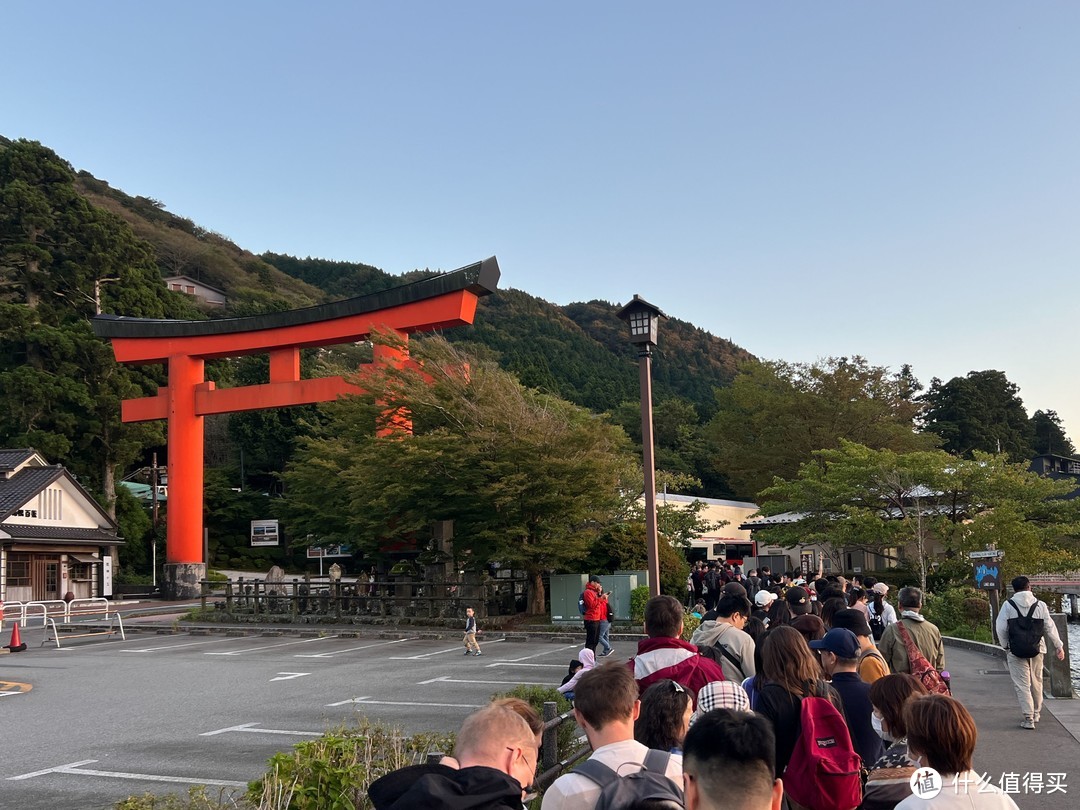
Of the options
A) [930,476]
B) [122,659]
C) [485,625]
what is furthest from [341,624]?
[930,476]

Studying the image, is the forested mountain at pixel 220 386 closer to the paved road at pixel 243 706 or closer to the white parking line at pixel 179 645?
the white parking line at pixel 179 645

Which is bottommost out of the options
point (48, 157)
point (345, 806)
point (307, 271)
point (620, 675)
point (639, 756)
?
point (345, 806)

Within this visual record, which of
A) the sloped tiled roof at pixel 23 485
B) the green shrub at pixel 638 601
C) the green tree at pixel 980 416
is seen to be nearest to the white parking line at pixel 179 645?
the green shrub at pixel 638 601

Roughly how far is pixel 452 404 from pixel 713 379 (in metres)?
85.0

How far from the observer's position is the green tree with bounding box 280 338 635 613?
21266 millimetres

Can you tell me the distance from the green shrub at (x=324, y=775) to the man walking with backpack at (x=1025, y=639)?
6.26 meters

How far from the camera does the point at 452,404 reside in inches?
901

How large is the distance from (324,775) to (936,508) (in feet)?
78.7

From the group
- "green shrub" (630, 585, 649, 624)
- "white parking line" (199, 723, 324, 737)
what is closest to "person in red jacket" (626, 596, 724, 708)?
"white parking line" (199, 723, 324, 737)

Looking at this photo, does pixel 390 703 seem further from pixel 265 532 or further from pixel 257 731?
pixel 265 532

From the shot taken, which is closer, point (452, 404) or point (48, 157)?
point (452, 404)

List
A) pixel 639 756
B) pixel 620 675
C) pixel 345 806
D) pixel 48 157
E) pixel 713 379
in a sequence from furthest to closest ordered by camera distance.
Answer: pixel 713 379
pixel 48 157
pixel 345 806
pixel 620 675
pixel 639 756

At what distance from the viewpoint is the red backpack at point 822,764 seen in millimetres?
3961

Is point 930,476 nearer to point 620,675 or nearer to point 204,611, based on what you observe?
point 204,611
